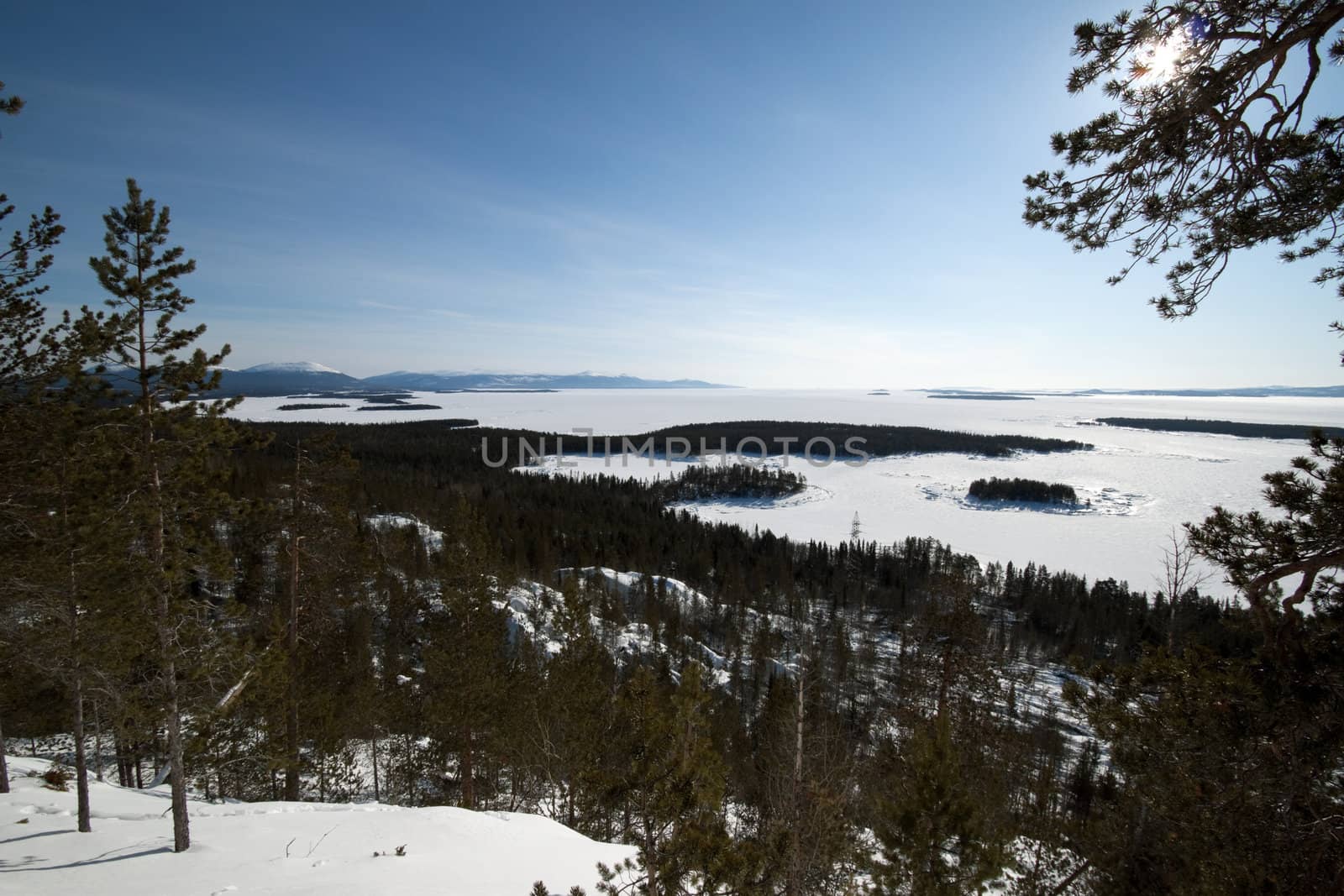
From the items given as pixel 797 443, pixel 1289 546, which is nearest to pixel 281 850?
pixel 1289 546

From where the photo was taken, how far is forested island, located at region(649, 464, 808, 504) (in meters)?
119

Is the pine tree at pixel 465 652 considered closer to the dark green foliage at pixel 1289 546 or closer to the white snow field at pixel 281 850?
the white snow field at pixel 281 850

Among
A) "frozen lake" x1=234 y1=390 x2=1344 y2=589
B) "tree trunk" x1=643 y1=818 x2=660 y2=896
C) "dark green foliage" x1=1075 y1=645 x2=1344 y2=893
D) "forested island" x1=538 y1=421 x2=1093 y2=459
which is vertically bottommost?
"frozen lake" x1=234 y1=390 x2=1344 y2=589

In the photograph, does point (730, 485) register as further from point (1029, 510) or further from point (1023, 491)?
point (1023, 491)

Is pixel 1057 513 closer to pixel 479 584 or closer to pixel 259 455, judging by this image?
pixel 479 584

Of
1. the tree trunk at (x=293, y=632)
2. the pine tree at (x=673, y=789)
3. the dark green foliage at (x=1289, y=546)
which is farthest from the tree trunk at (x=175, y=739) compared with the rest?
the dark green foliage at (x=1289, y=546)

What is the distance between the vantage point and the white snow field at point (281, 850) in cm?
737

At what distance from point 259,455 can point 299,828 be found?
85373mm

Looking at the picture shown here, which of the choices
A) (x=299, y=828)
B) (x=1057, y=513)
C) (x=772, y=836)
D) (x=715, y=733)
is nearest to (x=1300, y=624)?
(x=772, y=836)

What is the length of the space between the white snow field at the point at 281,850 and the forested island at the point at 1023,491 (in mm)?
130752

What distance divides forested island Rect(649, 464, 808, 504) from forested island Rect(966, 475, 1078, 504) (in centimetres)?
3897

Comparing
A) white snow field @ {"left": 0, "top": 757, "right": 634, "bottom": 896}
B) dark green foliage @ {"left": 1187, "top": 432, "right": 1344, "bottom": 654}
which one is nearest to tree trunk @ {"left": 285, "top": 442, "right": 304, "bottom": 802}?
white snow field @ {"left": 0, "top": 757, "right": 634, "bottom": 896}

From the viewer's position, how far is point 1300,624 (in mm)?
4309

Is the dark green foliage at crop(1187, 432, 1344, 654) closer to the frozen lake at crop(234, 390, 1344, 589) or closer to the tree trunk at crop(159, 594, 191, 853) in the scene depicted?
the tree trunk at crop(159, 594, 191, 853)
